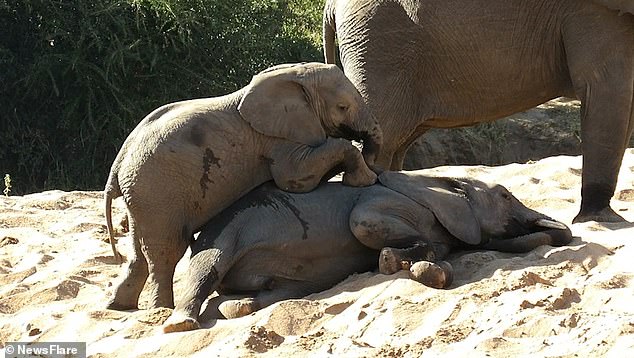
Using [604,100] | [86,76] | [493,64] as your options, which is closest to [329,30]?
[493,64]

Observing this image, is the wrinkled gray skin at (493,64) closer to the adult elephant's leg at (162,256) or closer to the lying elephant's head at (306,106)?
the lying elephant's head at (306,106)

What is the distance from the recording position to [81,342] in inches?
182

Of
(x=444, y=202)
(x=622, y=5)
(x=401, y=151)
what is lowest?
(x=401, y=151)

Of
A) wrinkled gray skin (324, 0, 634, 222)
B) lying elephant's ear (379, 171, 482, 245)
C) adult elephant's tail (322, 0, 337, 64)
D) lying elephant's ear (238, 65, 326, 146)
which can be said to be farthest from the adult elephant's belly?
adult elephant's tail (322, 0, 337, 64)

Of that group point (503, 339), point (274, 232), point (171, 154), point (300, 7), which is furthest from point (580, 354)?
point (300, 7)

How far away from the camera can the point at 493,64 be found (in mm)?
6445

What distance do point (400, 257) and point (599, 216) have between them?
1.45m

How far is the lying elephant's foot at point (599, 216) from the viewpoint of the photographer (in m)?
5.82

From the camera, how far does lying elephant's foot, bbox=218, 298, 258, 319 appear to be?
15.3ft

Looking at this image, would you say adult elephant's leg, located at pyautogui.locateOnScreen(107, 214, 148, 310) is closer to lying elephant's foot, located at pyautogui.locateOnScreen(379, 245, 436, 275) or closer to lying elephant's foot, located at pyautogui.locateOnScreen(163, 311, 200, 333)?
lying elephant's foot, located at pyautogui.locateOnScreen(163, 311, 200, 333)

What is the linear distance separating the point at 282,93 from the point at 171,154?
0.54 metres

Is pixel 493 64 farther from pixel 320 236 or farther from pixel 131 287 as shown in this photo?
pixel 131 287

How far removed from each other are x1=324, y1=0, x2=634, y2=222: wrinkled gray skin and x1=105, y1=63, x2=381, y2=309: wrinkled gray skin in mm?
1366

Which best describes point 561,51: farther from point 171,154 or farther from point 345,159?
point 171,154
